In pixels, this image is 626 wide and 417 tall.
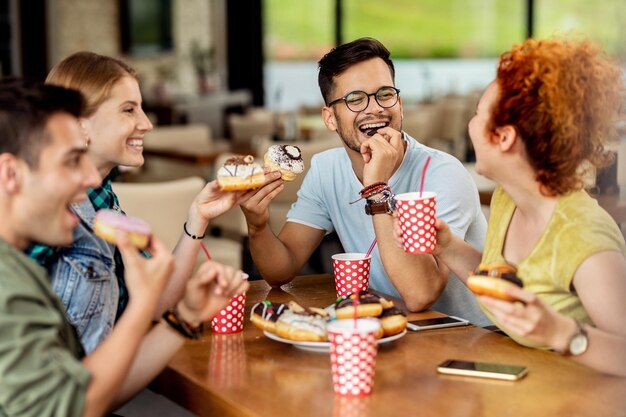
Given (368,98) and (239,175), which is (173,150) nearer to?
(368,98)

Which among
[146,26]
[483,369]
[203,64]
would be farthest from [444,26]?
[483,369]

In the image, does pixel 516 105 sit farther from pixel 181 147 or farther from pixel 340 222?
pixel 181 147

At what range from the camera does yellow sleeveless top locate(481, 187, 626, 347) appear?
1.81m

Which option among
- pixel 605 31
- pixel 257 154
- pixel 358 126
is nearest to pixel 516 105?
pixel 358 126

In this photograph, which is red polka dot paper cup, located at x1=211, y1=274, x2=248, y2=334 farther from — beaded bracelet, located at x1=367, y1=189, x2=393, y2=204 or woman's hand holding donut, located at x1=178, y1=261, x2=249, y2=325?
beaded bracelet, located at x1=367, y1=189, x2=393, y2=204

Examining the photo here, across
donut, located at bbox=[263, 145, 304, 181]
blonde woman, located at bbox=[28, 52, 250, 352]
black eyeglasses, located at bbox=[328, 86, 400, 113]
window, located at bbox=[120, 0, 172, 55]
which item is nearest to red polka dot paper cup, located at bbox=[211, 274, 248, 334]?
blonde woman, located at bbox=[28, 52, 250, 352]

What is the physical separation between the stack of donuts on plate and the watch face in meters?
0.40

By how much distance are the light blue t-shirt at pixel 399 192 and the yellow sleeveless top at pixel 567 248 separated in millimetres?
552

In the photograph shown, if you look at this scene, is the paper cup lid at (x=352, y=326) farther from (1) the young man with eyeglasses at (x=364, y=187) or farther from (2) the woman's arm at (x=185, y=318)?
(1) the young man with eyeglasses at (x=364, y=187)

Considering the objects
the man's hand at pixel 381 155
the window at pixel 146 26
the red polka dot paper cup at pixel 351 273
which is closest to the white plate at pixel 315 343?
the red polka dot paper cup at pixel 351 273

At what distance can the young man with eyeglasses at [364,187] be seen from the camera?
247 cm

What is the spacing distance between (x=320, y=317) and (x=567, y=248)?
52 cm

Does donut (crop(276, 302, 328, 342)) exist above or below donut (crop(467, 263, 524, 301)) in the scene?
below

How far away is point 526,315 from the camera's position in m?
1.58
